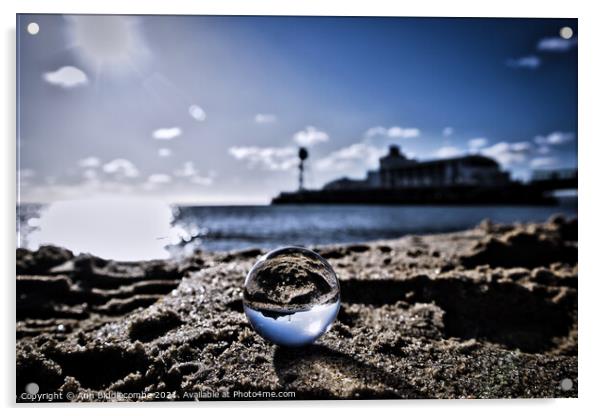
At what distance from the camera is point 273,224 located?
12602 millimetres

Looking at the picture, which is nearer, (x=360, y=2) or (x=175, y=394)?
(x=175, y=394)

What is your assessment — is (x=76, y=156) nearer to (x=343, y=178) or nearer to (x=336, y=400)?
(x=336, y=400)

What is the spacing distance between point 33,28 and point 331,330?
3.11 meters

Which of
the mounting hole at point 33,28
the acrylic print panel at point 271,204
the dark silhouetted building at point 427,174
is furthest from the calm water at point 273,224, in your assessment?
the mounting hole at point 33,28

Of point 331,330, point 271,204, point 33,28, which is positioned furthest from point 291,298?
point 271,204

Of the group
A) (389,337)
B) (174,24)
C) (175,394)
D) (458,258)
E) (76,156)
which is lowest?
(175,394)

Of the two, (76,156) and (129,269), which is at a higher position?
(76,156)

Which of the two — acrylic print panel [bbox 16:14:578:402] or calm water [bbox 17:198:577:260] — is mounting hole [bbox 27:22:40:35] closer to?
acrylic print panel [bbox 16:14:578:402]

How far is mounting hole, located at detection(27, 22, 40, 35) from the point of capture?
338cm

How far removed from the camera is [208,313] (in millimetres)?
3283

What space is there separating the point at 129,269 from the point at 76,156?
123 centimetres

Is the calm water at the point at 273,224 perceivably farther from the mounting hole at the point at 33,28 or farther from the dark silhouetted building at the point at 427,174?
the mounting hole at the point at 33,28
